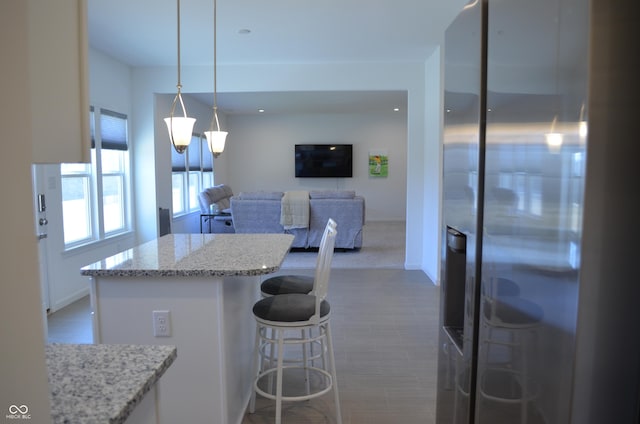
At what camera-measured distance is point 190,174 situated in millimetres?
8227

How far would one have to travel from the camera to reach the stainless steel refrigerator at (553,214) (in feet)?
2.76

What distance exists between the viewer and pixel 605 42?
83 cm

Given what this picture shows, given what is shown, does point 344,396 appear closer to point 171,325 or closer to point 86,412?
point 171,325

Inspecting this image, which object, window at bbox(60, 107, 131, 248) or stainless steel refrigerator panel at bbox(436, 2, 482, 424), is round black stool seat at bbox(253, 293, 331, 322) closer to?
stainless steel refrigerator panel at bbox(436, 2, 482, 424)

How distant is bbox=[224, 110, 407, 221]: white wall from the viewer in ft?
33.6

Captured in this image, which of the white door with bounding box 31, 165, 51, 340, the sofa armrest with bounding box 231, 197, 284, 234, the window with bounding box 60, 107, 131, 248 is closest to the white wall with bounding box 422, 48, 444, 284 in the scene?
the sofa armrest with bounding box 231, 197, 284, 234

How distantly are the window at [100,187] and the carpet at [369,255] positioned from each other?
230 centimetres

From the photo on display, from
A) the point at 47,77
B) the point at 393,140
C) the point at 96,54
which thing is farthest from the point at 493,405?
the point at 393,140

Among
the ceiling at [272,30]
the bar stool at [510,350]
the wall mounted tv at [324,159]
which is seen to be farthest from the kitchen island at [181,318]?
the wall mounted tv at [324,159]

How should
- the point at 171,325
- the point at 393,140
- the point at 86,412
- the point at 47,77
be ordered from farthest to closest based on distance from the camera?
1. the point at 393,140
2. the point at 171,325
3. the point at 86,412
4. the point at 47,77

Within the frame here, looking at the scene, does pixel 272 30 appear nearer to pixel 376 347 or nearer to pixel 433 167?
pixel 433 167

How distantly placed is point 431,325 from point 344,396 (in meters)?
1.43

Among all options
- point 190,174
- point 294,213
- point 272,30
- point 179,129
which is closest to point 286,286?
point 179,129

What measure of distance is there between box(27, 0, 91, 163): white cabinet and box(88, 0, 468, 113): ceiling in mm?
3227
